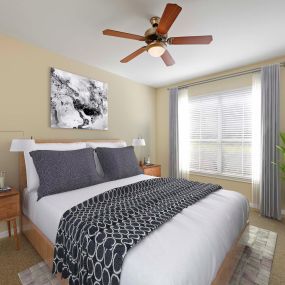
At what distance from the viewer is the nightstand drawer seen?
6.26 ft

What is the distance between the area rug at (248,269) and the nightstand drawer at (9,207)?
1.88ft

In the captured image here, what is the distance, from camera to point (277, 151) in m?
2.86

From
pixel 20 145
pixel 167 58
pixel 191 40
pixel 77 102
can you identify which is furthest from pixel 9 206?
pixel 191 40

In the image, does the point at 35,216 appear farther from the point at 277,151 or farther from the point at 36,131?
the point at 277,151

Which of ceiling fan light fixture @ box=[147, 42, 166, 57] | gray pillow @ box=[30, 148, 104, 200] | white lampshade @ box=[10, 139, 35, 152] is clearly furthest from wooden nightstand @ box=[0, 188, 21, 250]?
ceiling fan light fixture @ box=[147, 42, 166, 57]

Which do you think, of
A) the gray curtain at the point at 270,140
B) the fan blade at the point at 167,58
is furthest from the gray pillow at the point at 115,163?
the gray curtain at the point at 270,140

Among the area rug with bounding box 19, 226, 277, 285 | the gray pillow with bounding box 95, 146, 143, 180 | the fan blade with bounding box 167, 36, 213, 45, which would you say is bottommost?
the area rug with bounding box 19, 226, 277, 285

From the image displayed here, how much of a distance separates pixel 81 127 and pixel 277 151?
122 inches

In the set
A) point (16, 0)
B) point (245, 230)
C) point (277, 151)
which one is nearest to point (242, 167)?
point (277, 151)

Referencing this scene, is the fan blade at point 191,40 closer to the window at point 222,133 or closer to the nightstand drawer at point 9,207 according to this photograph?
the window at point 222,133

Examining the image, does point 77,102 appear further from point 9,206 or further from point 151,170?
point 151,170

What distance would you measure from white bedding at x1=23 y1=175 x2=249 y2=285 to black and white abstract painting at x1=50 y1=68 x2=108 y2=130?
1.27 metres

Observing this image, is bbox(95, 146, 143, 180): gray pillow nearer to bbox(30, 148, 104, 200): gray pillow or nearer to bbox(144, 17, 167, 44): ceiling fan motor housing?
bbox(30, 148, 104, 200): gray pillow

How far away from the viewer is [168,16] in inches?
58.3
